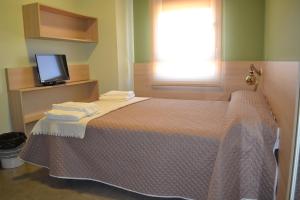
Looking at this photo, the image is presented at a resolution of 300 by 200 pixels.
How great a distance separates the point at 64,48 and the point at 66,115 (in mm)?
1781

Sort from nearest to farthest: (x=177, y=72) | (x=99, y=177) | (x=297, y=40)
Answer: (x=297, y=40), (x=99, y=177), (x=177, y=72)

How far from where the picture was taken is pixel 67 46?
142 inches

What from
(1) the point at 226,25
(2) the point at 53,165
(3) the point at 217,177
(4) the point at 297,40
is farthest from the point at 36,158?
(1) the point at 226,25

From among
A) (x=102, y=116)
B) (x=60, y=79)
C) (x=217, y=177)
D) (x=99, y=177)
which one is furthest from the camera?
(x=60, y=79)

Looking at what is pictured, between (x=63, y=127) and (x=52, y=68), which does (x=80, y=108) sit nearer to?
(x=63, y=127)

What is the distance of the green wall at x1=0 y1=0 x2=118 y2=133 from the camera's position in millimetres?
2762

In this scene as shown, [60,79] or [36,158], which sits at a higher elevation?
[60,79]

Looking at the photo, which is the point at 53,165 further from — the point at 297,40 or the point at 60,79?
the point at 297,40

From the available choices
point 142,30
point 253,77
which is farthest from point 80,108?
point 142,30

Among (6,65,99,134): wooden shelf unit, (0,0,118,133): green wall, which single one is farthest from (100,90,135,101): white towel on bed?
(0,0,118,133): green wall

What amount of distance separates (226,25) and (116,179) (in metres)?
2.57

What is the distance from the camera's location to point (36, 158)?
2262 millimetres

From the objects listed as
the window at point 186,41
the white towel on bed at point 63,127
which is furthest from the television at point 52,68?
the window at point 186,41

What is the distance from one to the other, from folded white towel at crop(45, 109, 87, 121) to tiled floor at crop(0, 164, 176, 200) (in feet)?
1.88
